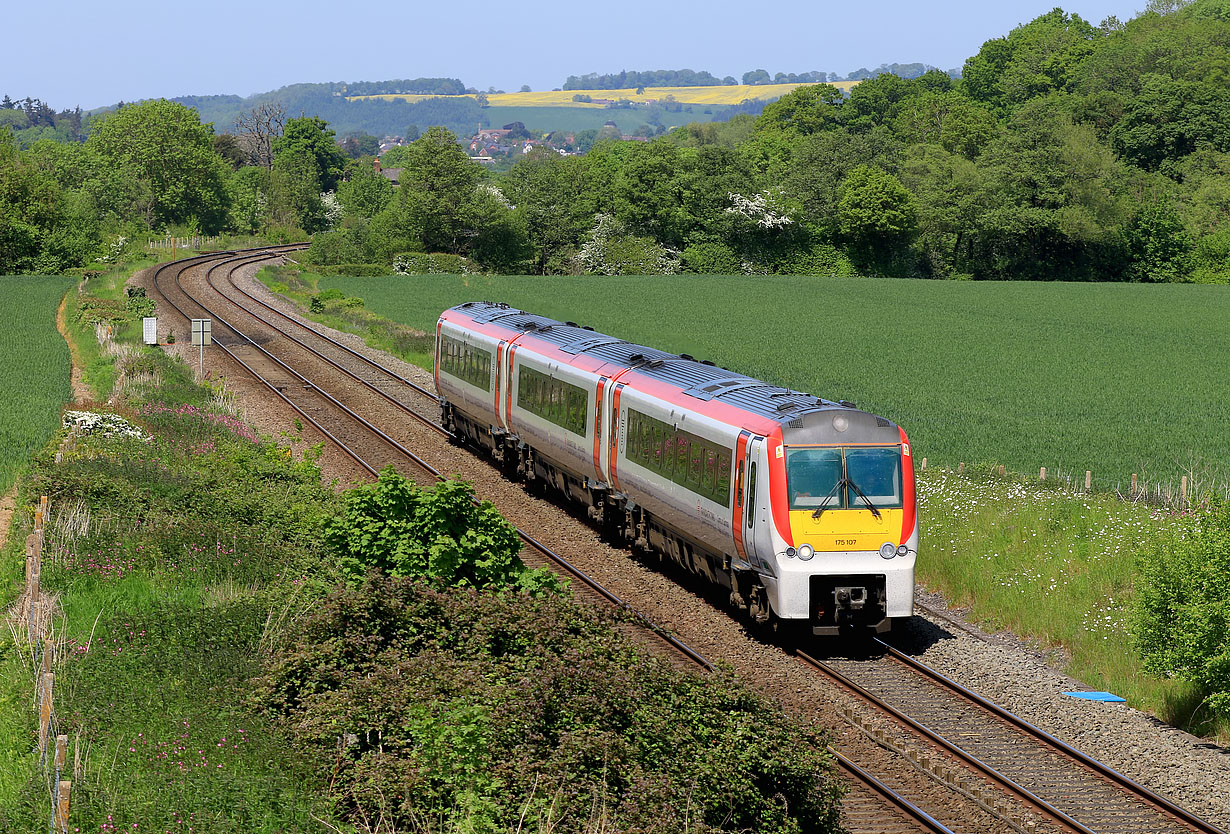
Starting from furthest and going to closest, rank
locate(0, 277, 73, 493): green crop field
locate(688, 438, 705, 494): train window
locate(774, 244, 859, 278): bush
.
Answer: locate(774, 244, 859, 278): bush, locate(0, 277, 73, 493): green crop field, locate(688, 438, 705, 494): train window

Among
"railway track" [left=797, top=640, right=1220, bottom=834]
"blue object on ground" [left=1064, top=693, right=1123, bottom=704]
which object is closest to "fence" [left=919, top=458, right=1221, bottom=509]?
"blue object on ground" [left=1064, top=693, right=1123, bottom=704]

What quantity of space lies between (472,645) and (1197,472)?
19483 millimetres

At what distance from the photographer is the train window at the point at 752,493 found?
16.3 meters

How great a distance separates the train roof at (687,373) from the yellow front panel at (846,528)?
117 centimetres

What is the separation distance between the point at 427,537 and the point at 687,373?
6245 mm

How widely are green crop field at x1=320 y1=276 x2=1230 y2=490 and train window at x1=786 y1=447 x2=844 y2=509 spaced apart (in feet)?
36.3

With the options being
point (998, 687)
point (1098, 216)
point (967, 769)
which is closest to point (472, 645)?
point (967, 769)

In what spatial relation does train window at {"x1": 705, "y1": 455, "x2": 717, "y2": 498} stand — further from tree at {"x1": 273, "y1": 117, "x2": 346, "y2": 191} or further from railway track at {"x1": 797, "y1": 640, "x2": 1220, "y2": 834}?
tree at {"x1": 273, "y1": 117, "x2": 346, "y2": 191}

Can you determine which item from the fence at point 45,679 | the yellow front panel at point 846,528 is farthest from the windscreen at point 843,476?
the fence at point 45,679

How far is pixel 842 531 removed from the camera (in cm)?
1606

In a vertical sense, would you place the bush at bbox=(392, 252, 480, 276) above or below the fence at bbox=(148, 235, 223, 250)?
below

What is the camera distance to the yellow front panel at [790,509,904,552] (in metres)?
15.9

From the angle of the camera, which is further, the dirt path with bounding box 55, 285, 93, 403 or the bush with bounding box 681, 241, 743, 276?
the bush with bounding box 681, 241, 743, 276

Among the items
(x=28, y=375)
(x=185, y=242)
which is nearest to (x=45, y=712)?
(x=28, y=375)
